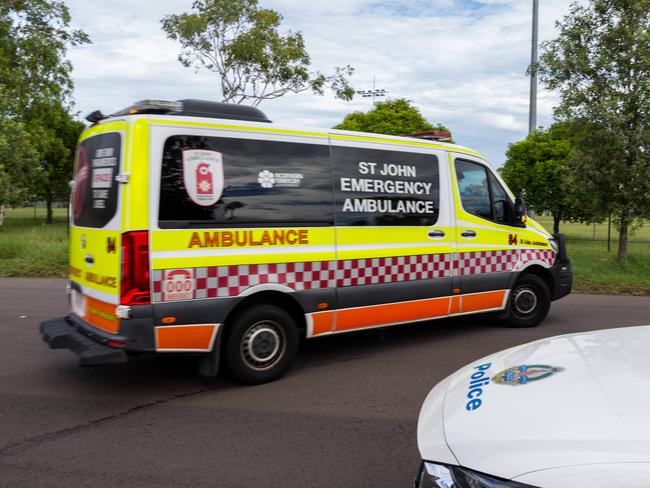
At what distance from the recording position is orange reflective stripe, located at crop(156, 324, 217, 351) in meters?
4.42

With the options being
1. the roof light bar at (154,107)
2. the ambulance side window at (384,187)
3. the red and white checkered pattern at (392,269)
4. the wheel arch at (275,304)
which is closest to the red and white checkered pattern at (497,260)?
the red and white checkered pattern at (392,269)

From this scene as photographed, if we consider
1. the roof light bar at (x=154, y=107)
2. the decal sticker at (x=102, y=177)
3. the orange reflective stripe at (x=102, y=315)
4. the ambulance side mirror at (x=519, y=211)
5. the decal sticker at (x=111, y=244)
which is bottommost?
the orange reflective stripe at (x=102, y=315)

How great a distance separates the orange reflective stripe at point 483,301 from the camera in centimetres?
645

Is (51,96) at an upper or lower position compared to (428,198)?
upper

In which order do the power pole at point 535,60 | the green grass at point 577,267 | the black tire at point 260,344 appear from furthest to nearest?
1. the power pole at point 535,60
2. the green grass at point 577,267
3. the black tire at point 260,344

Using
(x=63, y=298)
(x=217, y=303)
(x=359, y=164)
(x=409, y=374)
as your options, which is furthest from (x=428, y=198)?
(x=63, y=298)

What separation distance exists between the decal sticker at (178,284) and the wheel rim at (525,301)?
423 cm

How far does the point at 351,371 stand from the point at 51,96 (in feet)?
101

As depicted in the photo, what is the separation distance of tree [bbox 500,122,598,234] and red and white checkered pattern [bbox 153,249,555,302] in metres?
19.3

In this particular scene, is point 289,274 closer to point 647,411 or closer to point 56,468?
point 56,468

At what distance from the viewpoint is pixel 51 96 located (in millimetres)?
30938

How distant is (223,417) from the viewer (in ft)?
13.9

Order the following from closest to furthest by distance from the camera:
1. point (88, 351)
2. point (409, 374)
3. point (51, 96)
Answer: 1. point (88, 351)
2. point (409, 374)
3. point (51, 96)

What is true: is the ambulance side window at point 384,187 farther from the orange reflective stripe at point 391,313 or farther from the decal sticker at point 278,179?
the orange reflective stripe at point 391,313
